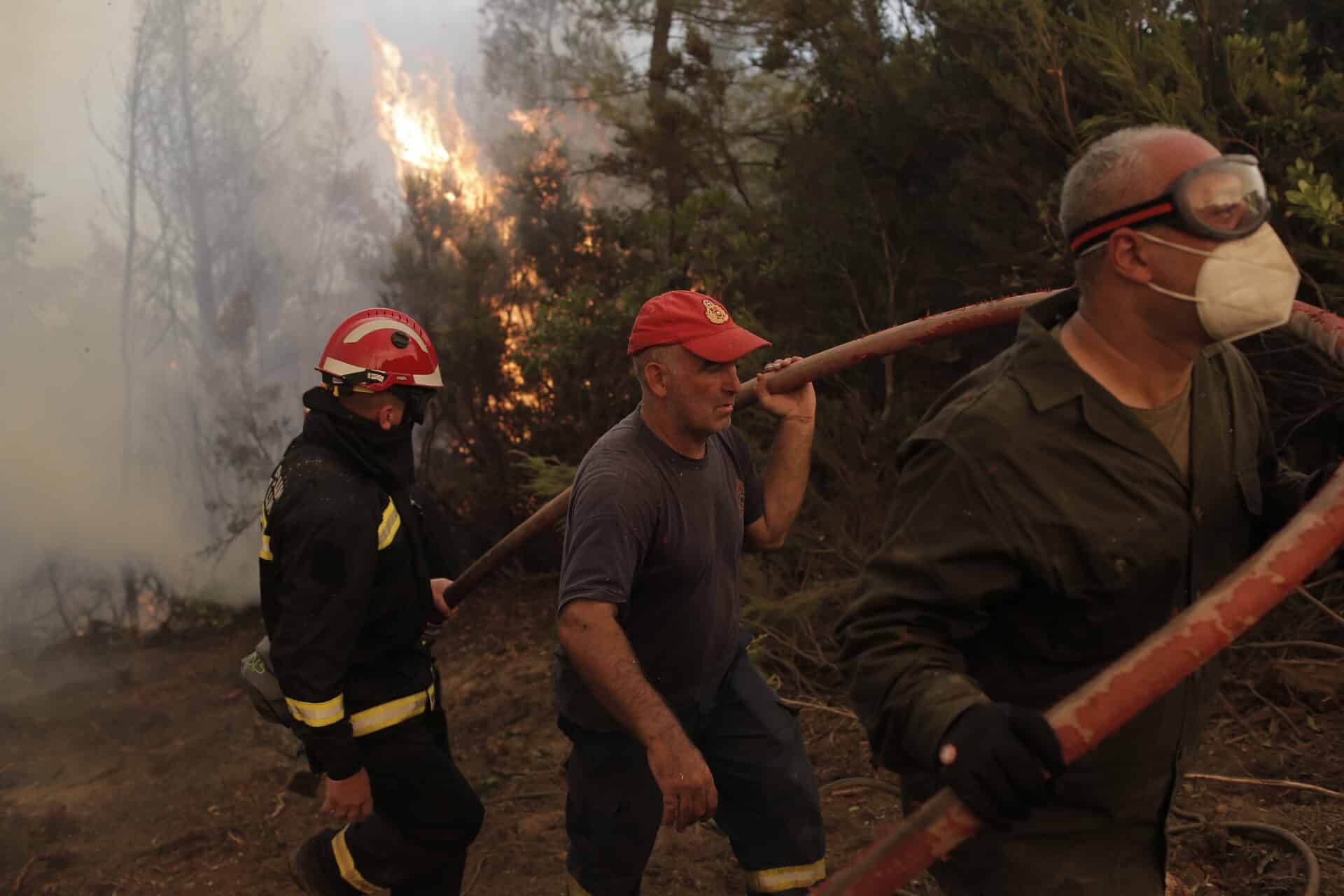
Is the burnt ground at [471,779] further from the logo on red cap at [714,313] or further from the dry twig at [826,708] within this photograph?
the logo on red cap at [714,313]

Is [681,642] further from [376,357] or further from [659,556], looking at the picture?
[376,357]

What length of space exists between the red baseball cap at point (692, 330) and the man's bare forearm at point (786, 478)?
44cm

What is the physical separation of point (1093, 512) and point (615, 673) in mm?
1332

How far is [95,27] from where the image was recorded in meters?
13.6

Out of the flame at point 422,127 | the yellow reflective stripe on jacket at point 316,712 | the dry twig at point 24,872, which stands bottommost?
the dry twig at point 24,872

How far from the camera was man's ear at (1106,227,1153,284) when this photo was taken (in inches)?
67.7

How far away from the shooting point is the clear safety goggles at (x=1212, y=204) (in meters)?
1.68

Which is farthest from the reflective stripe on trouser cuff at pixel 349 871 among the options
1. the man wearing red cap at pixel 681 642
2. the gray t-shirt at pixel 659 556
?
the gray t-shirt at pixel 659 556

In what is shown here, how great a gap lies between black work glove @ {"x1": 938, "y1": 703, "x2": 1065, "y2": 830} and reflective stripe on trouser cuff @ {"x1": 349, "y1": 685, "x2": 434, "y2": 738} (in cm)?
233

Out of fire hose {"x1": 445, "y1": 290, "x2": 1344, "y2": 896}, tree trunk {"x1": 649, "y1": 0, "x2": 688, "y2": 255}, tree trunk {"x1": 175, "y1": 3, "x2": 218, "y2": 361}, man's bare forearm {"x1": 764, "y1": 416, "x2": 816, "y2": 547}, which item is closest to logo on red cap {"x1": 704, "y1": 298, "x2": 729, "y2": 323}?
man's bare forearm {"x1": 764, "y1": 416, "x2": 816, "y2": 547}

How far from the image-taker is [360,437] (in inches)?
135

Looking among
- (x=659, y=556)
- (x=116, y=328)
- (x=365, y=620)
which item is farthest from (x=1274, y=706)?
(x=116, y=328)

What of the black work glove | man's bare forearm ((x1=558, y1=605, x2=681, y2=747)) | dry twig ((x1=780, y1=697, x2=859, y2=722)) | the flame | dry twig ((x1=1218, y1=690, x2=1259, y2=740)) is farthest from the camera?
the flame

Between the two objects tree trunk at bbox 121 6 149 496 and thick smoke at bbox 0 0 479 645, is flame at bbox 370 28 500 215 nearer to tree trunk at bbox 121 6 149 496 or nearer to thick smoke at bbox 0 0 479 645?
thick smoke at bbox 0 0 479 645
